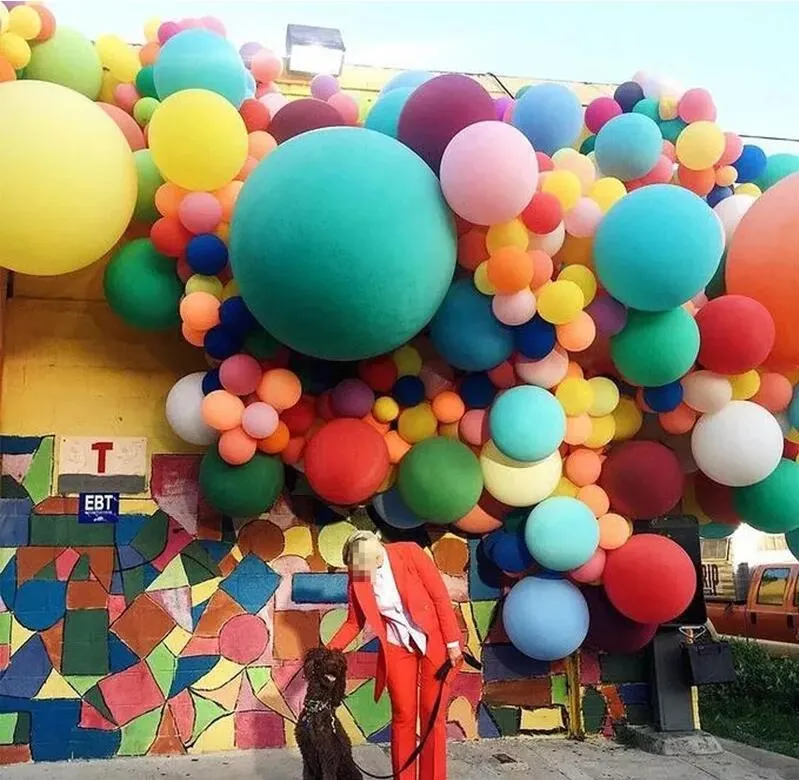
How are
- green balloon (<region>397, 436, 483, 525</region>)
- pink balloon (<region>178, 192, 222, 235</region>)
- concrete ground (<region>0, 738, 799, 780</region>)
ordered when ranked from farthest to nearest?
concrete ground (<region>0, 738, 799, 780</region>)
green balloon (<region>397, 436, 483, 525</region>)
pink balloon (<region>178, 192, 222, 235</region>)

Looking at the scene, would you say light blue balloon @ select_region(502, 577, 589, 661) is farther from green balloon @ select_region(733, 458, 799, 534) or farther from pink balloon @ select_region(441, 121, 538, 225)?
pink balloon @ select_region(441, 121, 538, 225)

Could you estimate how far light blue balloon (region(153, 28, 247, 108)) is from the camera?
4.54 metres

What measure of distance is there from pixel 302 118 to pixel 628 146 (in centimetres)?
170

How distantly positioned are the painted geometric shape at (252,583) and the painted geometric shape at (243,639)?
8 centimetres

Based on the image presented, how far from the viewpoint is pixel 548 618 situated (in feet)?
15.8

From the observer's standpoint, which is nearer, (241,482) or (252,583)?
(241,482)

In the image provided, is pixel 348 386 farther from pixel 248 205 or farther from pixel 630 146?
pixel 630 146

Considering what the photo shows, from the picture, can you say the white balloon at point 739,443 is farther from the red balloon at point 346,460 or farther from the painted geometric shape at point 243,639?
the painted geometric shape at point 243,639

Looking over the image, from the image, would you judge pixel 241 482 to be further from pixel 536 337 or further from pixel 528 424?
pixel 536 337

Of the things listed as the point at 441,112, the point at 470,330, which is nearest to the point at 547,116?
the point at 441,112

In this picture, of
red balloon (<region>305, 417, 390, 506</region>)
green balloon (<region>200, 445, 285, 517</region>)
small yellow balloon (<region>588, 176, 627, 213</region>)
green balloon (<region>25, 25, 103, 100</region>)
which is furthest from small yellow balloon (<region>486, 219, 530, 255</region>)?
green balloon (<region>25, 25, 103, 100</region>)

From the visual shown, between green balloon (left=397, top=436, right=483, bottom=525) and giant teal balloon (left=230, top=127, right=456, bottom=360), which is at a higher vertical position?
giant teal balloon (left=230, top=127, right=456, bottom=360)

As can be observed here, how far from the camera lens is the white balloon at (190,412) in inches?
189

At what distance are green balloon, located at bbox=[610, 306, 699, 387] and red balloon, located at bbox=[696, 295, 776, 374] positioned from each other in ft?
0.28
